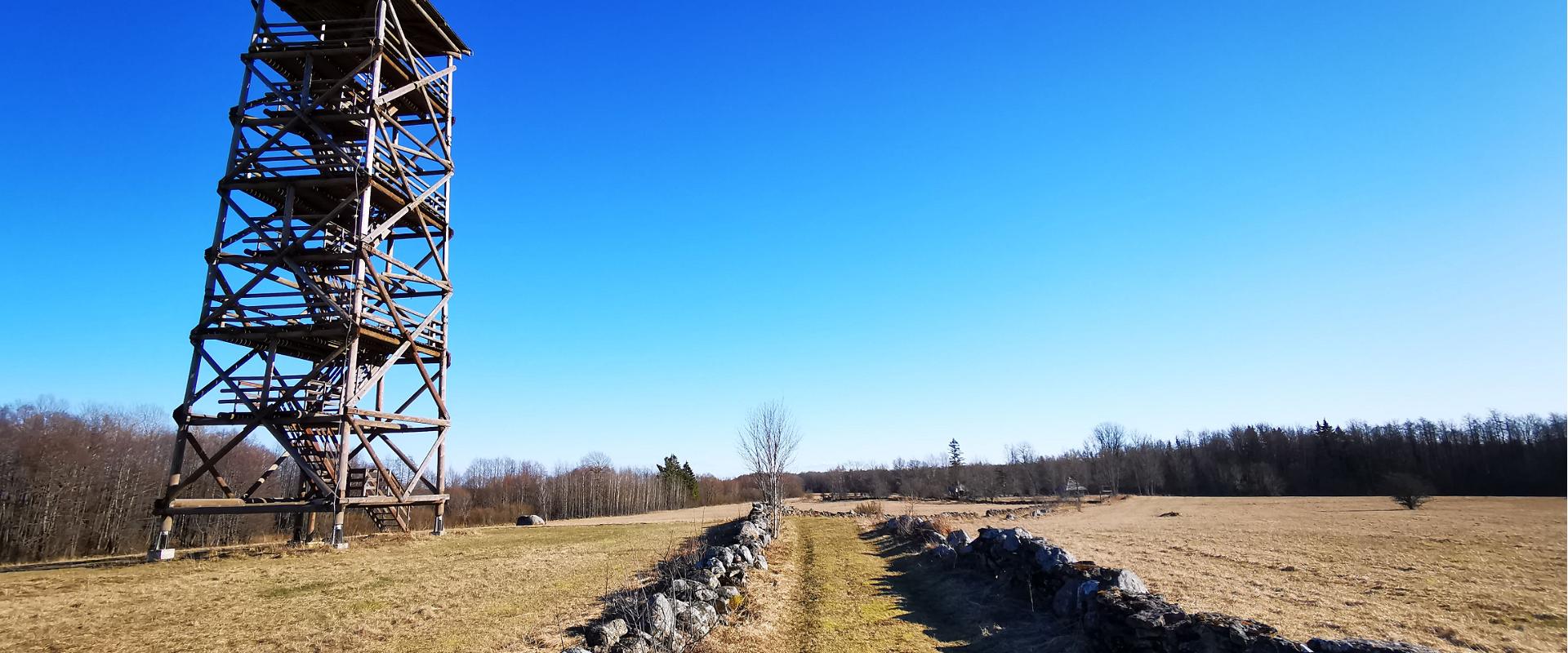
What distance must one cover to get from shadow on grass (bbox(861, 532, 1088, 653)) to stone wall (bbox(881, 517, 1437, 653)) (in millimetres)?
226

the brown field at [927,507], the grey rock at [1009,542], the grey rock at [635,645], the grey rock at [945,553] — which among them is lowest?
the brown field at [927,507]

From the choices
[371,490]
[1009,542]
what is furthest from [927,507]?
[371,490]

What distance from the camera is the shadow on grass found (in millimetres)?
9203

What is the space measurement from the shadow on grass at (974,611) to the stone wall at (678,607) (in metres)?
3.08

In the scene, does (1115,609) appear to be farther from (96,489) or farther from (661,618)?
(96,489)

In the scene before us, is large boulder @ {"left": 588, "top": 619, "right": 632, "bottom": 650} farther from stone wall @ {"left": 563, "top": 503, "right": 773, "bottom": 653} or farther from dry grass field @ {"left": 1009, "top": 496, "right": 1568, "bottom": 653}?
dry grass field @ {"left": 1009, "top": 496, "right": 1568, "bottom": 653}

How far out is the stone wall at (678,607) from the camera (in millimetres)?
7488

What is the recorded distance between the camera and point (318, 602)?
10.2m

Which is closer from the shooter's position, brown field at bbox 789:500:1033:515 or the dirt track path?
the dirt track path

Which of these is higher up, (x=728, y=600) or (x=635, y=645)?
(x=635, y=645)

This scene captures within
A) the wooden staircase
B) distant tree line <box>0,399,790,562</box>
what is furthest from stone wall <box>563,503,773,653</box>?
distant tree line <box>0,399,790,562</box>

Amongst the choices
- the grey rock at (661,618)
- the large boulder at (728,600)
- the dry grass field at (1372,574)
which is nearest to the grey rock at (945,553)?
the dry grass field at (1372,574)

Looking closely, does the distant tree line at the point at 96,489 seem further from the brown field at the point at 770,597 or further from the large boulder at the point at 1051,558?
the large boulder at the point at 1051,558

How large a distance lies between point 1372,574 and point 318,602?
20267 mm
